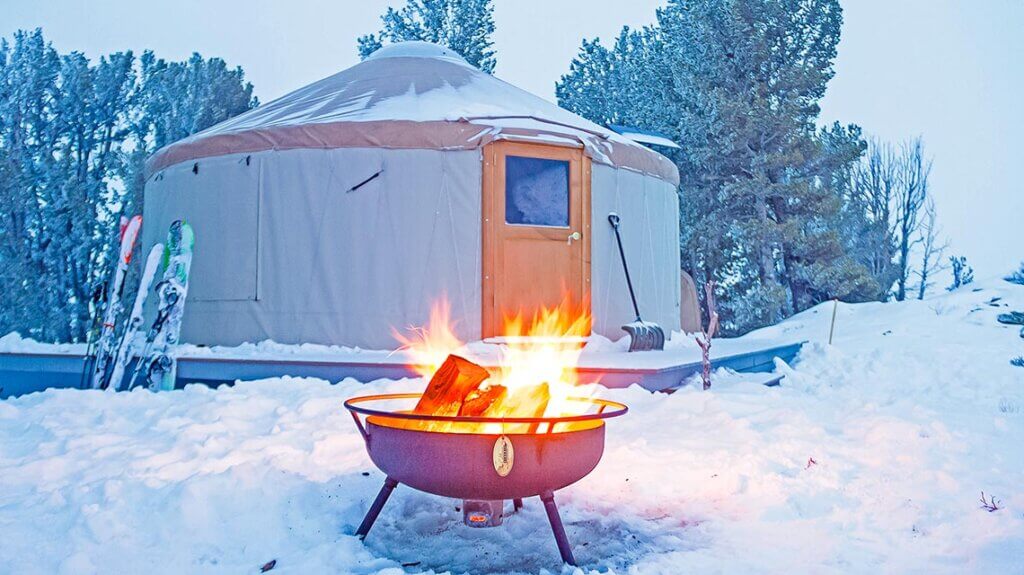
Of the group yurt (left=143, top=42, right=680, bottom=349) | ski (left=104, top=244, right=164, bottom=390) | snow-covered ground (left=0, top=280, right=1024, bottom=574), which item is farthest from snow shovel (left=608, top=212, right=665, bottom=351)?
ski (left=104, top=244, right=164, bottom=390)

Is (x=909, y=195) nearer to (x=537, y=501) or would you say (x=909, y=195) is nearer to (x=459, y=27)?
(x=459, y=27)

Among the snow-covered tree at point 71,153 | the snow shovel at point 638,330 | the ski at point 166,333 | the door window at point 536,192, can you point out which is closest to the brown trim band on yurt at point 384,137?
the door window at point 536,192

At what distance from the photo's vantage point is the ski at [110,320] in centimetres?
414

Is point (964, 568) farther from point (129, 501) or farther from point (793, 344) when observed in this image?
point (793, 344)

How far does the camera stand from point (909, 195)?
15750mm

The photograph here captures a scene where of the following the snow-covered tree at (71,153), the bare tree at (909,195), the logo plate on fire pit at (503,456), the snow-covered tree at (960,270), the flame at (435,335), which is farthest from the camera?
the bare tree at (909,195)

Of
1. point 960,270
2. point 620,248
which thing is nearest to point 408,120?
point 620,248

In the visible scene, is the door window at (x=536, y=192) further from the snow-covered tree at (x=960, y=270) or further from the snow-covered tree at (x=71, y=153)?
the snow-covered tree at (x=960, y=270)

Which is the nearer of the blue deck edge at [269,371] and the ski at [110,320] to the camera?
the blue deck edge at [269,371]

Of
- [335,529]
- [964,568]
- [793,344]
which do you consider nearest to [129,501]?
[335,529]

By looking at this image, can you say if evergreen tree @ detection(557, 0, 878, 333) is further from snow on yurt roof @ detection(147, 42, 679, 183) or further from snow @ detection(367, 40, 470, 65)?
snow @ detection(367, 40, 470, 65)

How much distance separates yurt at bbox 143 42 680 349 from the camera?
5.06 meters

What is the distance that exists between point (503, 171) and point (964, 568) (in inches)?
153

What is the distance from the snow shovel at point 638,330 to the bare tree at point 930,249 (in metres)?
12.7
